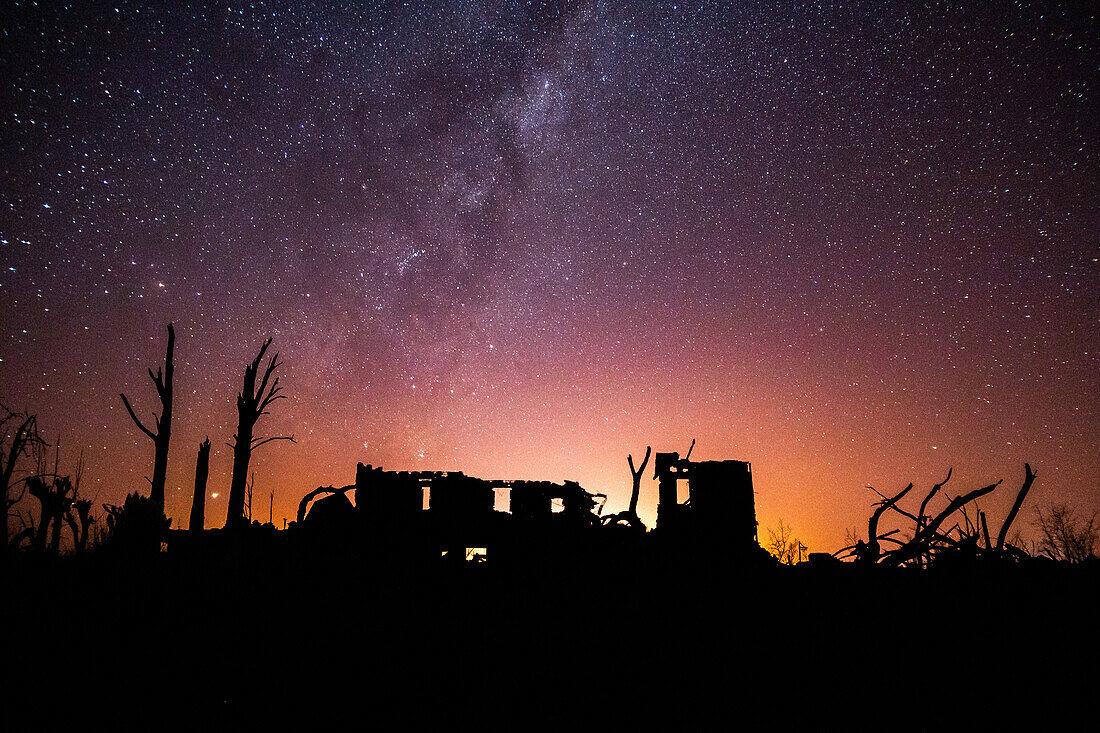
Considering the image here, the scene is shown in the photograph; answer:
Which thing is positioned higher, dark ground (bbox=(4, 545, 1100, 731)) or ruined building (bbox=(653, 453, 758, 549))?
ruined building (bbox=(653, 453, 758, 549))

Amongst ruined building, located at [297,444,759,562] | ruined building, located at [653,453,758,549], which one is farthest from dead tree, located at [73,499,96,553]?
ruined building, located at [653,453,758,549]

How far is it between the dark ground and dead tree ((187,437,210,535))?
5.19 m

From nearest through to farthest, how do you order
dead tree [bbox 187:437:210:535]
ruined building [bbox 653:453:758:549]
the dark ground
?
the dark ground < ruined building [bbox 653:453:758:549] < dead tree [bbox 187:437:210:535]

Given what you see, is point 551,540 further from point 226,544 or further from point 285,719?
point 226,544

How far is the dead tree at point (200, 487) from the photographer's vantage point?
46.6 feet

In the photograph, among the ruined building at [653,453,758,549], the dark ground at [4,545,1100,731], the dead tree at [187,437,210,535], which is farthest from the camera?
the dead tree at [187,437,210,535]

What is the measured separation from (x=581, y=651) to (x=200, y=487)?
1423 cm

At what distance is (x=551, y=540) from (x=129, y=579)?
808 centimetres

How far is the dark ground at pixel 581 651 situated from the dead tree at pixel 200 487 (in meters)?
5.19

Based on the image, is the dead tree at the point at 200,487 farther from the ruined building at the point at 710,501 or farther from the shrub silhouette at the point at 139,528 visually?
the ruined building at the point at 710,501

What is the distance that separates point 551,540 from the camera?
985 centimetres

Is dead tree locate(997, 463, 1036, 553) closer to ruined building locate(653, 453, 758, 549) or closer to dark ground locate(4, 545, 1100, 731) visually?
dark ground locate(4, 545, 1100, 731)

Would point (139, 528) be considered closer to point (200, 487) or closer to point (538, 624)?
point (200, 487)

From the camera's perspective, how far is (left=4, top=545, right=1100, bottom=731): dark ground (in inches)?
195
